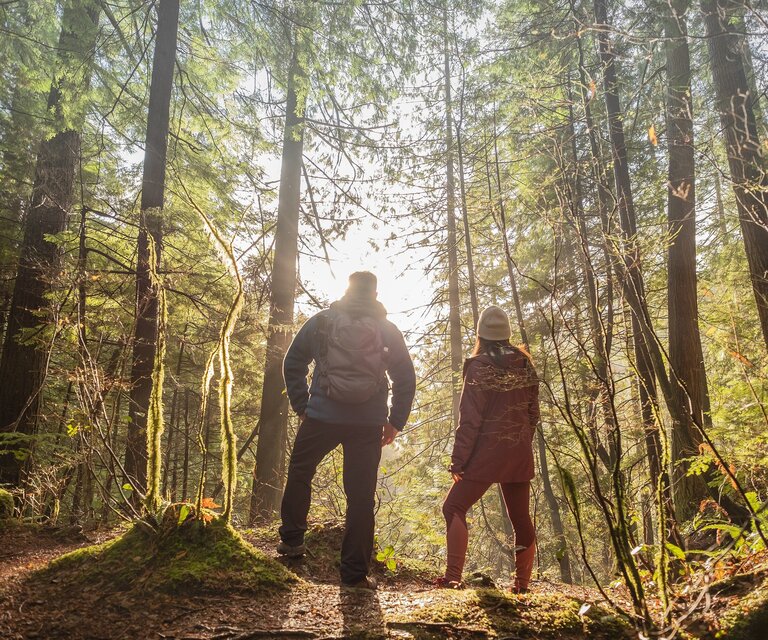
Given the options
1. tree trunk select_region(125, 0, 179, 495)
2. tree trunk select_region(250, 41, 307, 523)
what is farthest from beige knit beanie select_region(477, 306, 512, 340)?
tree trunk select_region(250, 41, 307, 523)

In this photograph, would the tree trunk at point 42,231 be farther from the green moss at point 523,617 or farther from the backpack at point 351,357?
the green moss at point 523,617

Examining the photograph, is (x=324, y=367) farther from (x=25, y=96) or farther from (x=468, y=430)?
(x=25, y=96)

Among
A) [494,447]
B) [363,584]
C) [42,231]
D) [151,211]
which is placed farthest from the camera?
[42,231]

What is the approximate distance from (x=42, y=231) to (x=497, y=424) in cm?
861

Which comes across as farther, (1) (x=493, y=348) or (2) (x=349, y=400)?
(1) (x=493, y=348)

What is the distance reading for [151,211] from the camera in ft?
18.5

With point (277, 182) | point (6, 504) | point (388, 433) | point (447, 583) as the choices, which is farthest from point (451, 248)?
point (6, 504)

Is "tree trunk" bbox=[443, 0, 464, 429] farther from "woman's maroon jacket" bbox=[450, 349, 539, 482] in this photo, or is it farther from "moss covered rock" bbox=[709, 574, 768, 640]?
"moss covered rock" bbox=[709, 574, 768, 640]

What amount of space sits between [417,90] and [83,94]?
27.7 ft

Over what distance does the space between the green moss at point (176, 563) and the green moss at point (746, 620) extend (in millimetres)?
1947

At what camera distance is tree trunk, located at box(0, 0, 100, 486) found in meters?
6.73

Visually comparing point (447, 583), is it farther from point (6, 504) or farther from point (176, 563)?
point (6, 504)

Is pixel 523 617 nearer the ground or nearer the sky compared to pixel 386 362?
nearer the ground

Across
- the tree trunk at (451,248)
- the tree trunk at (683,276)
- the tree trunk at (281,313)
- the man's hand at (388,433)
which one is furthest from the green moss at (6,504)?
the tree trunk at (451,248)
